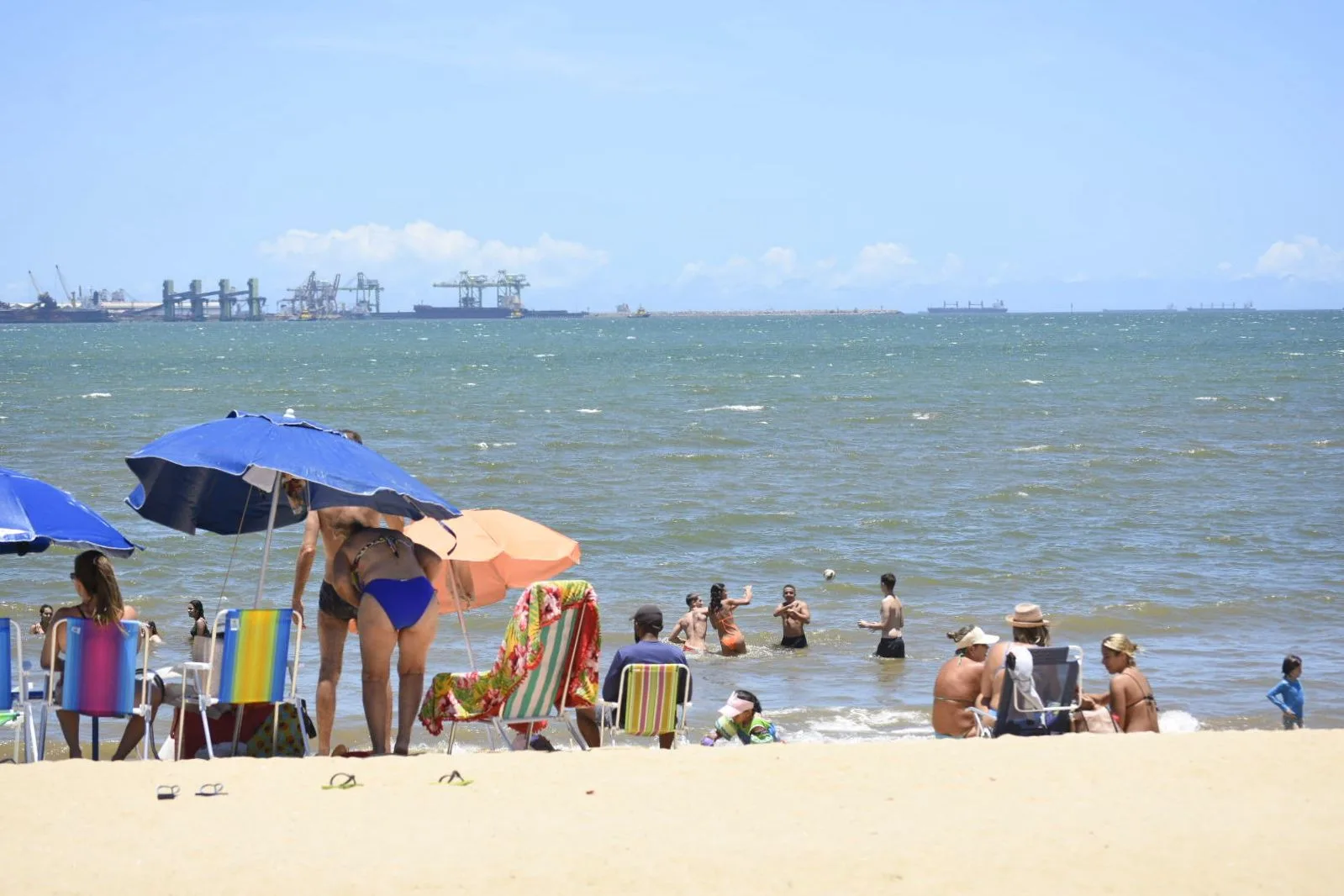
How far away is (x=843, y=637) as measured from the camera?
13.6 m

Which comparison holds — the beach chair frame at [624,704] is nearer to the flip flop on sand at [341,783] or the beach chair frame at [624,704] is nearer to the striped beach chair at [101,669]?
the flip flop on sand at [341,783]

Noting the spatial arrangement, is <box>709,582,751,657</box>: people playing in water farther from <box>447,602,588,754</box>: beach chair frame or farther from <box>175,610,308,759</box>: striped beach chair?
<box>175,610,308,759</box>: striped beach chair

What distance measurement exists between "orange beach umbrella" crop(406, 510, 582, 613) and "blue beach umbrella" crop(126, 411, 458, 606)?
464 millimetres

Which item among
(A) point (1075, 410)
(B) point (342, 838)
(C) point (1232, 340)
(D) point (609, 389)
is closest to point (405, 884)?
(B) point (342, 838)

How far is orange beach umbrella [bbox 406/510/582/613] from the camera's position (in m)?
7.46

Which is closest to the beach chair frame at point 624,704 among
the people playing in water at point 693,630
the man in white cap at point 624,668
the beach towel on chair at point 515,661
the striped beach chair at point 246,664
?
the man in white cap at point 624,668

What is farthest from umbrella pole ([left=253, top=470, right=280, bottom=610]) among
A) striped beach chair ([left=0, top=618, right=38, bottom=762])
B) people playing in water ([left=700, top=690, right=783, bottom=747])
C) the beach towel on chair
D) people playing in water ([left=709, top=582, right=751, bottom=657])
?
people playing in water ([left=709, top=582, right=751, bottom=657])

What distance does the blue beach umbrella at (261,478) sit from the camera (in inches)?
255

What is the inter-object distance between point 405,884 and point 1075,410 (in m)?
38.7

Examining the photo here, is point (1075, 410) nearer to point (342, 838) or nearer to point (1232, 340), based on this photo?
point (342, 838)

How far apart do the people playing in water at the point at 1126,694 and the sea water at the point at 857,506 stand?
47.6 inches

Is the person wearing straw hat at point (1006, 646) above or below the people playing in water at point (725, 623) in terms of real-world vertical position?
above

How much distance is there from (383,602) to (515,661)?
0.70 metres

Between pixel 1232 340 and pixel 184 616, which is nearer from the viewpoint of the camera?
pixel 184 616
